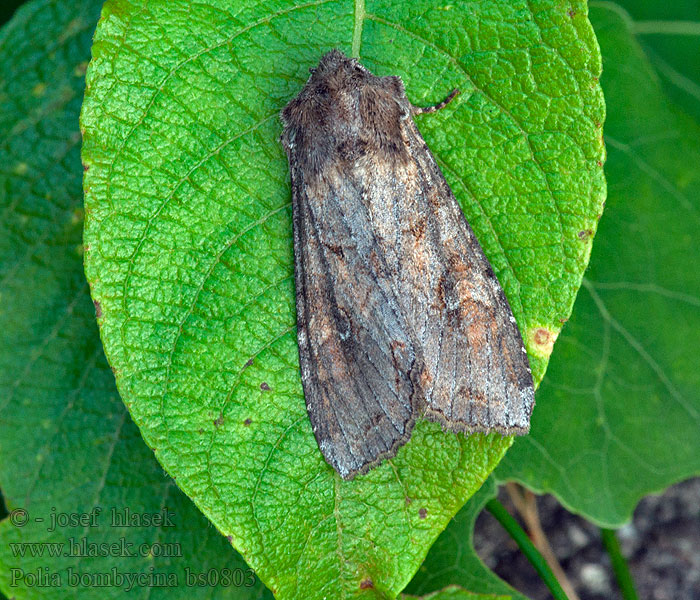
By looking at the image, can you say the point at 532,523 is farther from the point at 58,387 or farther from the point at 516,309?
the point at 58,387

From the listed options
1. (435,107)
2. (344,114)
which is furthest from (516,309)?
(344,114)

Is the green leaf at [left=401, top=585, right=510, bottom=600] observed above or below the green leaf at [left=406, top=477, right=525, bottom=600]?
above

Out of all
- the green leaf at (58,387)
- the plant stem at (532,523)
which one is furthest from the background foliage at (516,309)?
the plant stem at (532,523)

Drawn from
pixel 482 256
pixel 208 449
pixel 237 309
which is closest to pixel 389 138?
pixel 482 256

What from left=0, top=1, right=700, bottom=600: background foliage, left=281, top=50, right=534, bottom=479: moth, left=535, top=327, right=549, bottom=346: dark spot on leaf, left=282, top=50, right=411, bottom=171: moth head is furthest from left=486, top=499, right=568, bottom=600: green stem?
left=282, top=50, right=411, bottom=171: moth head

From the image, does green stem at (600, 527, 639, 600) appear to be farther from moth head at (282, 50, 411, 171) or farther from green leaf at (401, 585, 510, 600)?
moth head at (282, 50, 411, 171)
